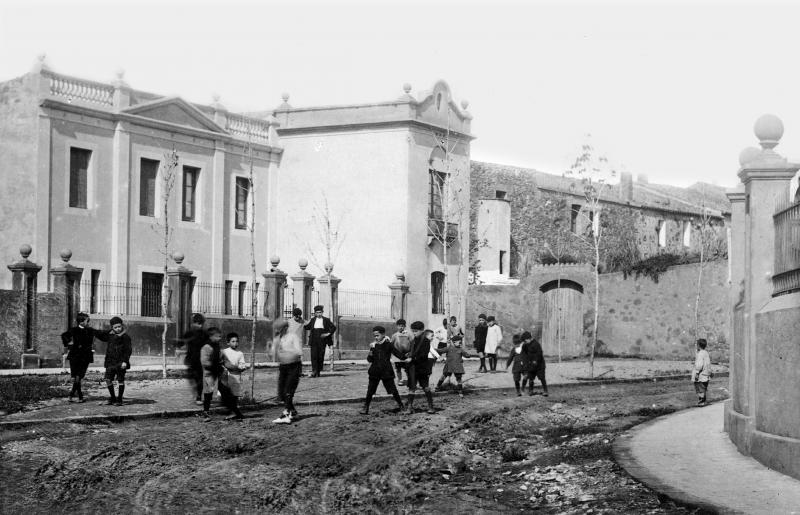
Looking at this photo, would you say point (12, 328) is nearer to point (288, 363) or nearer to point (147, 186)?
point (147, 186)

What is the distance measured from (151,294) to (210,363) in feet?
57.0

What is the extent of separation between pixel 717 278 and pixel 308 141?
14.8 m

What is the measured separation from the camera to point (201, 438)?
587 inches

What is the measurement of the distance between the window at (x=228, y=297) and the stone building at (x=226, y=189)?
0.26 feet

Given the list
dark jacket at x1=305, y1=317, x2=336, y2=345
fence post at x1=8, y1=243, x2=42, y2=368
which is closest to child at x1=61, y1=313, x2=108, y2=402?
dark jacket at x1=305, y1=317, x2=336, y2=345

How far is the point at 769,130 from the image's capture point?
12812 mm

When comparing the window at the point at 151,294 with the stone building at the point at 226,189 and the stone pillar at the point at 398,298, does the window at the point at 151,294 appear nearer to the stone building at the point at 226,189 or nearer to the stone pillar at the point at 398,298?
the stone building at the point at 226,189

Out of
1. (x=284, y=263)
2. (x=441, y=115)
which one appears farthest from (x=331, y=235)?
(x=441, y=115)

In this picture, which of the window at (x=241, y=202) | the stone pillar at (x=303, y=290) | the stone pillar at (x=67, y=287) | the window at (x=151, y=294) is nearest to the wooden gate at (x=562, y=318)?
the stone pillar at (x=303, y=290)

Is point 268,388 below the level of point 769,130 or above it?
below

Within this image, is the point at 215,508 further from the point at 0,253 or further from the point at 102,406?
the point at 0,253

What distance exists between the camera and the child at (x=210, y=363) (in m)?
16.8

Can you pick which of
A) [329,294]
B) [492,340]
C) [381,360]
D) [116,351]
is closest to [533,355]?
[381,360]

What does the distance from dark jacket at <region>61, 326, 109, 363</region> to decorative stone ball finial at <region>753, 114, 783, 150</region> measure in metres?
10.5
